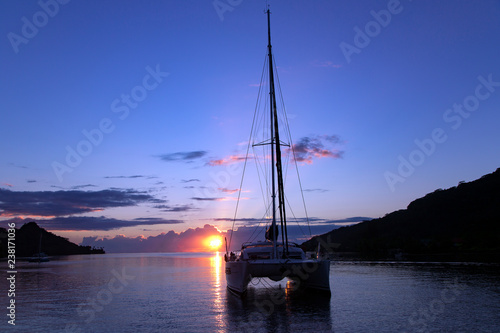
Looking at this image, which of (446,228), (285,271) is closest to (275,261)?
(285,271)

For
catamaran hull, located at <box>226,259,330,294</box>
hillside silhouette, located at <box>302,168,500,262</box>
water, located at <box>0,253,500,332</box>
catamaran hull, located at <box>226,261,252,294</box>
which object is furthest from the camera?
hillside silhouette, located at <box>302,168,500,262</box>

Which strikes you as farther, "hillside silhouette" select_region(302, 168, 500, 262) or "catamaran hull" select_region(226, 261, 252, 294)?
"hillside silhouette" select_region(302, 168, 500, 262)

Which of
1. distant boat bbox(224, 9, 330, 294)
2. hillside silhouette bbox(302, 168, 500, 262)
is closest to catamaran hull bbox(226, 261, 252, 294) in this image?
distant boat bbox(224, 9, 330, 294)

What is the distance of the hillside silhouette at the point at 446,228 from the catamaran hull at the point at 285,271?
35.9m

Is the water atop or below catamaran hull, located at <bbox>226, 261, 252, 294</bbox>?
below

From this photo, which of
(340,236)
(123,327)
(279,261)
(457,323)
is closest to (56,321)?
(123,327)

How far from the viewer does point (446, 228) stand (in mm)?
99688

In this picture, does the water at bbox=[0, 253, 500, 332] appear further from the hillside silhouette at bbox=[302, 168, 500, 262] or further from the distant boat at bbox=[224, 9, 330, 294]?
the hillside silhouette at bbox=[302, 168, 500, 262]

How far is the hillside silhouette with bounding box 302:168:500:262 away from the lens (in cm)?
6088

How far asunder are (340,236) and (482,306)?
168051 mm

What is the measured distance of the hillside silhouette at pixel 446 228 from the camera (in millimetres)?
60875

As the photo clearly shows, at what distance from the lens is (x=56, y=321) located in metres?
15.8

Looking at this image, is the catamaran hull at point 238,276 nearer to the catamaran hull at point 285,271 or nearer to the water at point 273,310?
the catamaran hull at point 285,271

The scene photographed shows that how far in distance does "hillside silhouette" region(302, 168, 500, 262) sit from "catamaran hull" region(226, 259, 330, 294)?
3588cm
